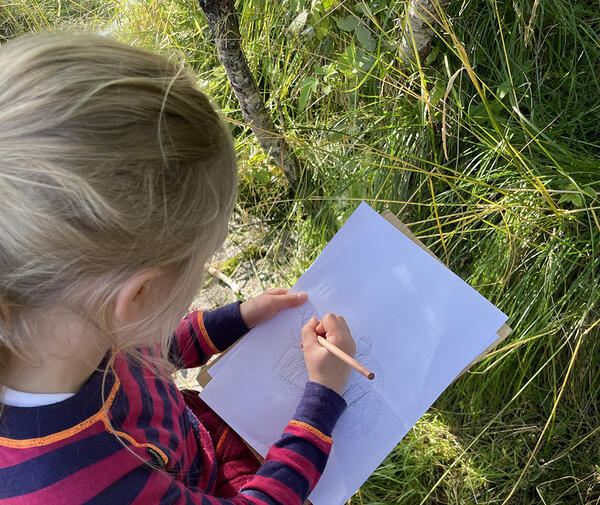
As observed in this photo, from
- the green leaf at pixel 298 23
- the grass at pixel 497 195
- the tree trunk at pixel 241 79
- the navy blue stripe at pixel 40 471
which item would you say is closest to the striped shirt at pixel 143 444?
the navy blue stripe at pixel 40 471

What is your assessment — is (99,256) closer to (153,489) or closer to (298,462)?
(153,489)

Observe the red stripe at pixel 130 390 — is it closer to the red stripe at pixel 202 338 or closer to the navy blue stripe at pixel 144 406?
the navy blue stripe at pixel 144 406

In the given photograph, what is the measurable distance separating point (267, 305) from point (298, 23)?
839 mm

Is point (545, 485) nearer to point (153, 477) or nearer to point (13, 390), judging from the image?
point (153, 477)

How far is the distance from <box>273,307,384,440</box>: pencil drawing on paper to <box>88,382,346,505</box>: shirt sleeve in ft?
0.16

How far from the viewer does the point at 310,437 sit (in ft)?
2.91

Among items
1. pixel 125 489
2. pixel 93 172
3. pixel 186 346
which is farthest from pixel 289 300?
pixel 93 172

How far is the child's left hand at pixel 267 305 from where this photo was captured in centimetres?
103

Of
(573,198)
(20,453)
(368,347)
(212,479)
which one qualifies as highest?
Answer: (573,198)

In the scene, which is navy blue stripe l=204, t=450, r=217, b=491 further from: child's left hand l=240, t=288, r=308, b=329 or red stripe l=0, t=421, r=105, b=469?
red stripe l=0, t=421, r=105, b=469

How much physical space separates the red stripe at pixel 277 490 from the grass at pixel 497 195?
1.56 ft

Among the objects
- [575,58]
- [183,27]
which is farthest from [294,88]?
[575,58]

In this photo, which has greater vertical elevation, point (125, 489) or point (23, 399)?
point (23, 399)

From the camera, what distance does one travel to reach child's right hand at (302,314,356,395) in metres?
0.94
